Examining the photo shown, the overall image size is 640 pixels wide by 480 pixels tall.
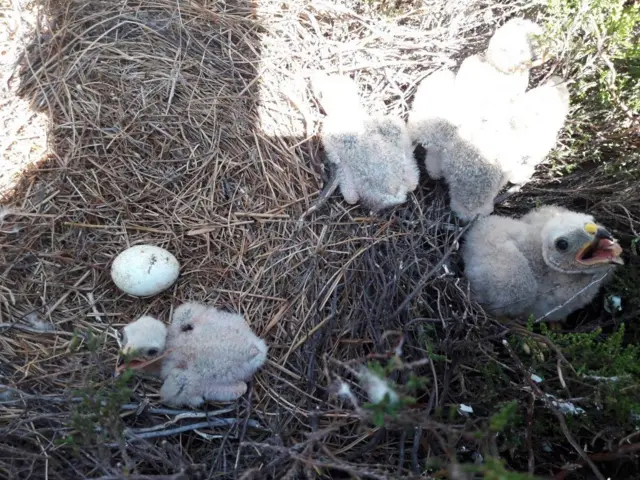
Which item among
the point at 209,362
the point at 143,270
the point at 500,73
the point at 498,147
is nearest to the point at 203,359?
the point at 209,362

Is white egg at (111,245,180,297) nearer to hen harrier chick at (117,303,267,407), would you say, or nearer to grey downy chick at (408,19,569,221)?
hen harrier chick at (117,303,267,407)

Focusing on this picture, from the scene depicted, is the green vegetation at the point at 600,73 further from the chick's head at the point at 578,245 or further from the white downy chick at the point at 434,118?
the white downy chick at the point at 434,118

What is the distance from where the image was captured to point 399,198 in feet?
7.61

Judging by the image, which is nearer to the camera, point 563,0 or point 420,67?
point 563,0

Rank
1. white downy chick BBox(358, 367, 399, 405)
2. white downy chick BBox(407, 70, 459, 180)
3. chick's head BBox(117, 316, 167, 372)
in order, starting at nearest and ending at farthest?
white downy chick BBox(358, 367, 399, 405), chick's head BBox(117, 316, 167, 372), white downy chick BBox(407, 70, 459, 180)

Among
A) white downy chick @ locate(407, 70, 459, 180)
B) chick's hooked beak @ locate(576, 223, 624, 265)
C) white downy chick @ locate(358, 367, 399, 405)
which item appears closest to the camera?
white downy chick @ locate(358, 367, 399, 405)

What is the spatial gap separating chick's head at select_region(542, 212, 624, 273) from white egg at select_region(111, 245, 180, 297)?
1.52m

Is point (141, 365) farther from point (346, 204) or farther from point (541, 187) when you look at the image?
point (541, 187)

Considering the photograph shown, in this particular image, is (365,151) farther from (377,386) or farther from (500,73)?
(377,386)

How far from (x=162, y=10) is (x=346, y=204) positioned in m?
1.29

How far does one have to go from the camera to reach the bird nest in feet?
6.49

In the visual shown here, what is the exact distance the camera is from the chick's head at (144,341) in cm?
193

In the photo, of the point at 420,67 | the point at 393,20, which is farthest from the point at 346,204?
the point at 393,20

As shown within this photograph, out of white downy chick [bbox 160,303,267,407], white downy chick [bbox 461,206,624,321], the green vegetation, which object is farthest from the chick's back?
the green vegetation
